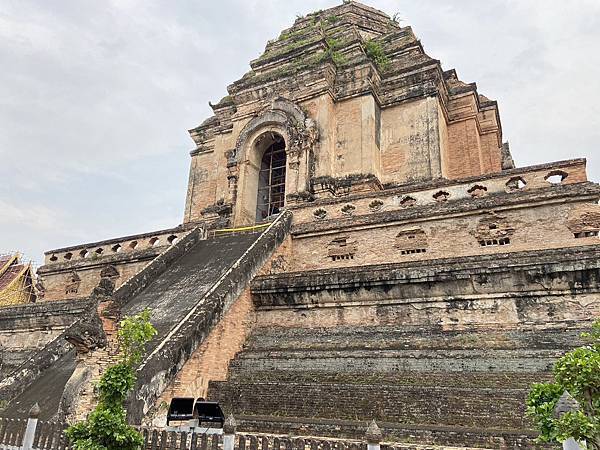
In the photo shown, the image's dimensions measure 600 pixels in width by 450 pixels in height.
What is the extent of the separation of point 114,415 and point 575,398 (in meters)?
4.95

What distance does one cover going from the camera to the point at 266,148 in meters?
19.8

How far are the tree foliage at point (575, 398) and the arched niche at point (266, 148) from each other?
12.8 m


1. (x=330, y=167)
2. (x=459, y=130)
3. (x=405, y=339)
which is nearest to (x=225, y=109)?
(x=330, y=167)

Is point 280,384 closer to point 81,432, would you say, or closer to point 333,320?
point 333,320

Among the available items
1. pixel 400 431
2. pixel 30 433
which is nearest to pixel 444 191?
pixel 400 431

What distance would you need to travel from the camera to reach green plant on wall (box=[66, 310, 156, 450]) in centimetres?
568

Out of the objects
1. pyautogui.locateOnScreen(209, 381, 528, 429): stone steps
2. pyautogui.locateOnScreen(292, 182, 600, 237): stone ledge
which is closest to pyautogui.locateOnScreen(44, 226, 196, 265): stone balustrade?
pyautogui.locateOnScreen(292, 182, 600, 237): stone ledge

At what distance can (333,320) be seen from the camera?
9.81 metres

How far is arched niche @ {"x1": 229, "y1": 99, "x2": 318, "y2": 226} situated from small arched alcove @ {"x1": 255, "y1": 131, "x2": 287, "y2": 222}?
7 centimetres

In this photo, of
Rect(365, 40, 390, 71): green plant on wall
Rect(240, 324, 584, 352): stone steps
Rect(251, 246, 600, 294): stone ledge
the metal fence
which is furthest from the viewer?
Rect(365, 40, 390, 71): green plant on wall

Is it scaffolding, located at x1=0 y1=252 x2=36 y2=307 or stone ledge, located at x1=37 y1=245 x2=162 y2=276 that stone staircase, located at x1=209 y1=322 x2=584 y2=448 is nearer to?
stone ledge, located at x1=37 y1=245 x2=162 y2=276

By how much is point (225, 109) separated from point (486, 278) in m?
16.1

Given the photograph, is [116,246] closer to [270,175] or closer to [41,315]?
[41,315]

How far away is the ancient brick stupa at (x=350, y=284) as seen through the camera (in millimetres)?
7215
